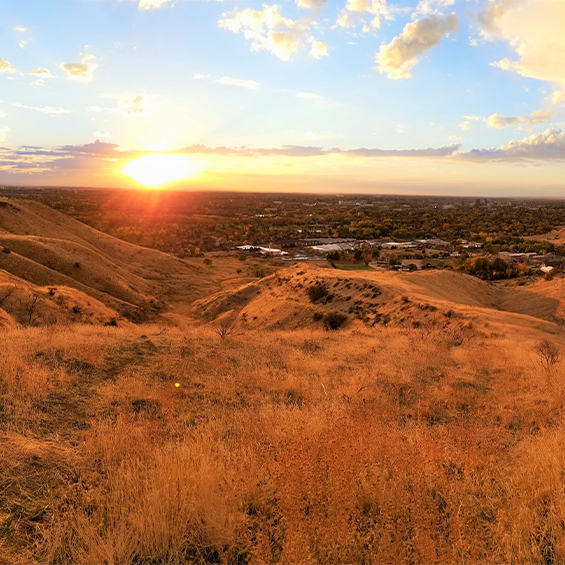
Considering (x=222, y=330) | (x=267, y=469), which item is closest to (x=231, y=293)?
(x=222, y=330)

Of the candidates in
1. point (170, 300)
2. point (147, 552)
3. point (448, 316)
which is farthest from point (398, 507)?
point (170, 300)

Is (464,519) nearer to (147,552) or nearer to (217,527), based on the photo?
(217,527)

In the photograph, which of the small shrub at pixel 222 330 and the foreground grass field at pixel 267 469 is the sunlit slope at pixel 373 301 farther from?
the foreground grass field at pixel 267 469

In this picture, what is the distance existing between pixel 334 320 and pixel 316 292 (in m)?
4.76

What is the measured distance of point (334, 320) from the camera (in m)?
20.3

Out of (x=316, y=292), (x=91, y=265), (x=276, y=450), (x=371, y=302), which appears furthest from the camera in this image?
(x=91, y=265)

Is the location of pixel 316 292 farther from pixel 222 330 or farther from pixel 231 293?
pixel 222 330

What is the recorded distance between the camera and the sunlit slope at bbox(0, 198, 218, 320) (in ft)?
81.8

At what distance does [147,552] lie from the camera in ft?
10.4

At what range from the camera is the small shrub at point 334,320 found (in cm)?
1992

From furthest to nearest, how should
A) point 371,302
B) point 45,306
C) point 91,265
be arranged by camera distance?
point 91,265
point 371,302
point 45,306

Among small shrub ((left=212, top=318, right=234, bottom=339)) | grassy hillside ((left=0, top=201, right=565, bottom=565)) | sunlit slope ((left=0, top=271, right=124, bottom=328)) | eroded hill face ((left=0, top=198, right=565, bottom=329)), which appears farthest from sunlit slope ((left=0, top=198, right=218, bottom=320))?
grassy hillside ((left=0, top=201, right=565, bottom=565))

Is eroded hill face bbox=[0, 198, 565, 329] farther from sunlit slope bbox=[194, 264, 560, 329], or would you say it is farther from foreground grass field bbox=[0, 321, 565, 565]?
foreground grass field bbox=[0, 321, 565, 565]

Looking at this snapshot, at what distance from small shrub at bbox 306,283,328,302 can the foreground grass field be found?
1601cm
